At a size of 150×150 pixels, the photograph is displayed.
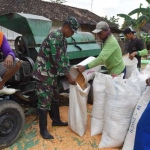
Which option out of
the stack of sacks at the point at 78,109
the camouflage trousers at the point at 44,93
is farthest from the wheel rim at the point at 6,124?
the stack of sacks at the point at 78,109

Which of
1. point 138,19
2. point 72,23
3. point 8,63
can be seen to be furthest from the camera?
point 138,19

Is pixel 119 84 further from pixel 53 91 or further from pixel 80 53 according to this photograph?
pixel 80 53

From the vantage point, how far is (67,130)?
334 centimetres

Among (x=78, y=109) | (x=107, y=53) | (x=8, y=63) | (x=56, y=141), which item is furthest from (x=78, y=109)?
(x=8, y=63)

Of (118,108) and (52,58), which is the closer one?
(118,108)

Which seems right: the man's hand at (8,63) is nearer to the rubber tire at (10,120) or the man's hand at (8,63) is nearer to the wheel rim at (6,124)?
the rubber tire at (10,120)

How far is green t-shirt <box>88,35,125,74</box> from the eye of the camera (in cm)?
322

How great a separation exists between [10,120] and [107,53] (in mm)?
1715

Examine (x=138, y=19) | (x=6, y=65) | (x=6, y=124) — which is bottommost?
(x=6, y=124)

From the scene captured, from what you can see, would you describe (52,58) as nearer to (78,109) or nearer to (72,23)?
(72,23)

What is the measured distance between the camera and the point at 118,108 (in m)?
2.71

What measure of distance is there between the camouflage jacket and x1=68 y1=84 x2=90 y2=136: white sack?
35 cm

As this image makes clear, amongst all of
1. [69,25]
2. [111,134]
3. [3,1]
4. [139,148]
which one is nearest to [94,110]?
[111,134]

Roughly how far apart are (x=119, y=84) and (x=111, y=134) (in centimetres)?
67
